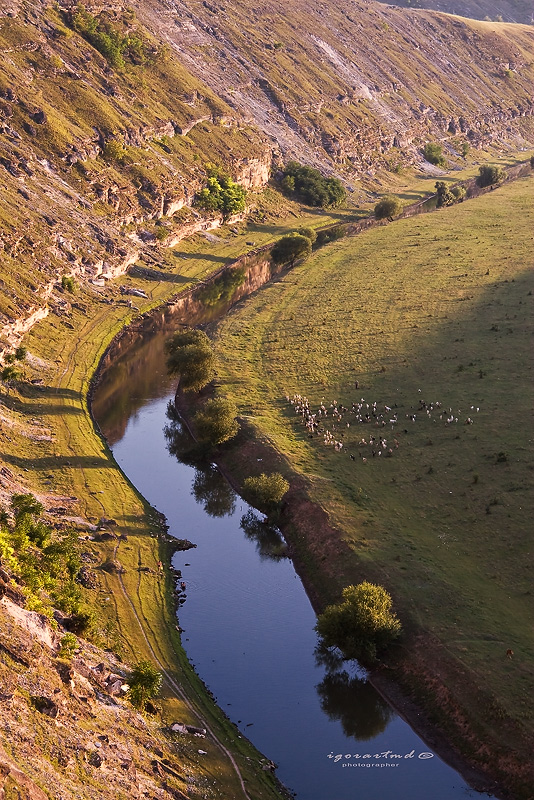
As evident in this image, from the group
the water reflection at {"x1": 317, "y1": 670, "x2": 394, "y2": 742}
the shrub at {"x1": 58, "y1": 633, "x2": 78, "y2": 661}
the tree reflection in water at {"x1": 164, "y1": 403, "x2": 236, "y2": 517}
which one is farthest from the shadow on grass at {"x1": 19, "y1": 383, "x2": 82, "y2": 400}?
the water reflection at {"x1": 317, "y1": 670, "x2": 394, "y2": 742}

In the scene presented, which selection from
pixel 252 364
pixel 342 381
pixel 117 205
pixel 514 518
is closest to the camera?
pixel 514 518

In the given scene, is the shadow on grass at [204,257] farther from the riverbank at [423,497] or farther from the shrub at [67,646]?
the shrub at [67,646]

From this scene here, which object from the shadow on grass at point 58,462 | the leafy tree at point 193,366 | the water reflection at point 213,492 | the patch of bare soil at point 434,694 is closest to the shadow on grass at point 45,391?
the leafy tree at point 193,366

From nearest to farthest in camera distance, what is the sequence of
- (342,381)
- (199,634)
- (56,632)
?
(56,632), (199,634), (342,381)

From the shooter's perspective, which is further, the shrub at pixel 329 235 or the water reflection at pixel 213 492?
the shrub at pixel 329 235

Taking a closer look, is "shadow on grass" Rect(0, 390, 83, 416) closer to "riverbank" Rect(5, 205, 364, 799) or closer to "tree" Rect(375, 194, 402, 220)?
"riverbank" Rect(5, 205, 364, 799)

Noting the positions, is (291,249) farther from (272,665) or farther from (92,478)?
(272,665)

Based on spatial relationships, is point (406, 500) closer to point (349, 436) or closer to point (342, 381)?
point (349, 436)

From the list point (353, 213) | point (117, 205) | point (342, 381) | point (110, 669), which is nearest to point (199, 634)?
point (110, 669)

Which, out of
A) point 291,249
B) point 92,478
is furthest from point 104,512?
point 291,249
